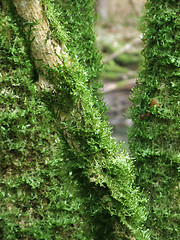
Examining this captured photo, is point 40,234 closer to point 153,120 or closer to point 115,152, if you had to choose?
point 115,152

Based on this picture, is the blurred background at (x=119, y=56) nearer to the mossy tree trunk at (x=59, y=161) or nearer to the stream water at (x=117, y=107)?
the stream water at (x=117, y=107)

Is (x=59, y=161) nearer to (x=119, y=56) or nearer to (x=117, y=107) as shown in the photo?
(x=117, y=107)

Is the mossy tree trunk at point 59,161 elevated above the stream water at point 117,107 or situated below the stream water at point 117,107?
below

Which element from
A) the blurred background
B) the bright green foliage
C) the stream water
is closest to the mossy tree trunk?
the bright green foliage

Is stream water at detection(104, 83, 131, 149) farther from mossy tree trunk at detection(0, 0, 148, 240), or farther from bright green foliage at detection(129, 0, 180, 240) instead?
mossy tree trunk at detection(0, 0, 148, 240)

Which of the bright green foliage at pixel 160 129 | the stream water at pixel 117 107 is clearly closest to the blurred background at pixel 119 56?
the stream water at pixel 117 107

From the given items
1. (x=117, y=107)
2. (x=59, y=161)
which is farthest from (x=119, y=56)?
(x=59, y=161)

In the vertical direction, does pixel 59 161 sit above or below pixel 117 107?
below
